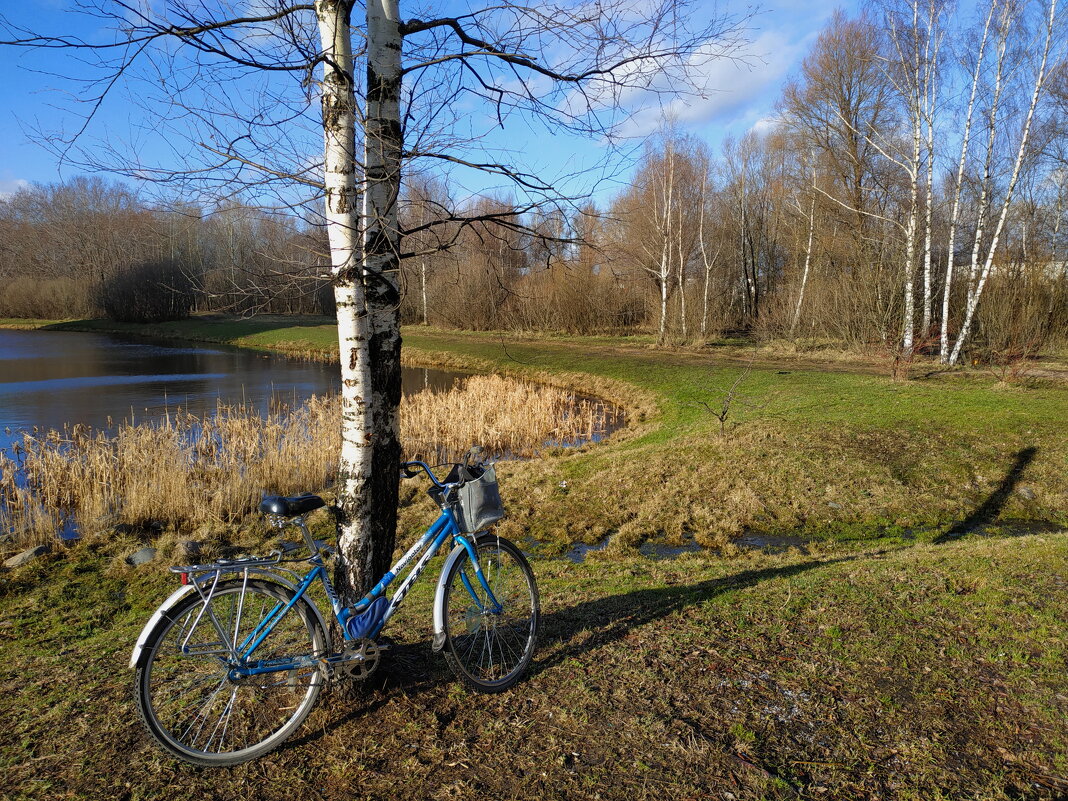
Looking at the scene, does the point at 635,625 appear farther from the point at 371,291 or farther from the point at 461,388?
the point at 461,388

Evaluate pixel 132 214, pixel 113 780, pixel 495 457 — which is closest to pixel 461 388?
pixel 495 457

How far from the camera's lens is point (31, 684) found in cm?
361

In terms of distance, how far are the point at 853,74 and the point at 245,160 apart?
27.5 metres

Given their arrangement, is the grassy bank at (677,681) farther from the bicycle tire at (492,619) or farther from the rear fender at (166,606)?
the rear fender at (166,606)

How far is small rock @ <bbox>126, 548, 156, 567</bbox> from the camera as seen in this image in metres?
7.23

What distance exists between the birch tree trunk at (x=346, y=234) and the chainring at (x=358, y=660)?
0.69 m

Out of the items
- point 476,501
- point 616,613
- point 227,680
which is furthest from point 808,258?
point 227,680

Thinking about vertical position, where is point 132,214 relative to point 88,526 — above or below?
above

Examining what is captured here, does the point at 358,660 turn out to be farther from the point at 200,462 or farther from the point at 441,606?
the point at 200,462

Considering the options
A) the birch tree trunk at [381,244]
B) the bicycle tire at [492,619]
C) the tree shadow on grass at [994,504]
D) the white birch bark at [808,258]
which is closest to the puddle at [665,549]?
the tree shadow on grass at [994,504]

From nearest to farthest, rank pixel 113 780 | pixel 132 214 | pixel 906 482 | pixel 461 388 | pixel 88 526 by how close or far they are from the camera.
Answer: pixel 113 780, pixel 132 214, pixel 88 526, pixel 906 482, pixel 461 388

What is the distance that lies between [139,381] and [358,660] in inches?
917

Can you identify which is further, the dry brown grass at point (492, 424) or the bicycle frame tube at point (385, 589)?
the dry brown grass at point (492, 424)

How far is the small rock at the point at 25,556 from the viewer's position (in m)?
7.13
